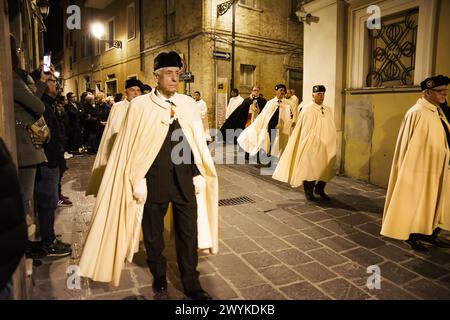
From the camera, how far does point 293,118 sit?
10.3 meters

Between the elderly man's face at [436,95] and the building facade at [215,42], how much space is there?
11.1 metres

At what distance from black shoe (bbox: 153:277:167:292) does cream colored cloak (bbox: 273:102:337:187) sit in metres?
3.74

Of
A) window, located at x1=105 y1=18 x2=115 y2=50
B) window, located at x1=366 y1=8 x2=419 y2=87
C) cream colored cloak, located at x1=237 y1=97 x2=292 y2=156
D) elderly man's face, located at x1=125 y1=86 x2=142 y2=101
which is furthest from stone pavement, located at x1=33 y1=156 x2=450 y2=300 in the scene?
window, located at x1=105 y1=18 x2=115 y2=50

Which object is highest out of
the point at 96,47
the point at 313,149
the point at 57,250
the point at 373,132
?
the point at 96,47

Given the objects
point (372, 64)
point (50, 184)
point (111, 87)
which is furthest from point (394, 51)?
point (111, 87)

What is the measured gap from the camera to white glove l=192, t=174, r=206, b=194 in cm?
326

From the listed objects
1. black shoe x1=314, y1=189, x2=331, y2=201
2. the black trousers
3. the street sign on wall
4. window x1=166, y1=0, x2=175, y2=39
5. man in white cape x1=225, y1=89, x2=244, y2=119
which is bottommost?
black shoe x1=314, y1=189, x2=331, y2=201

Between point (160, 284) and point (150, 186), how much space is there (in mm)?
968

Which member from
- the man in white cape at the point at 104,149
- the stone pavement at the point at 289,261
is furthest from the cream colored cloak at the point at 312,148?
the man in white cape at the point at 104,149

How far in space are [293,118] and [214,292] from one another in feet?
24.8

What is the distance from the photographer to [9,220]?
156 centimetres

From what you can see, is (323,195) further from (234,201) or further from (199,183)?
(199,183)

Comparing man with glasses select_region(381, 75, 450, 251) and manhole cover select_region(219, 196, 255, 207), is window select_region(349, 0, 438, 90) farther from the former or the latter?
manhole cover select_region(219, 196, 255, 207)

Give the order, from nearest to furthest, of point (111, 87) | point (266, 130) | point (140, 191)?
point (140, 191) → point (266, 130) → point (111, 87)
